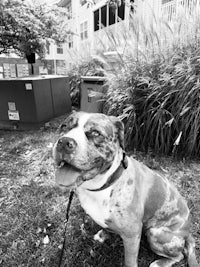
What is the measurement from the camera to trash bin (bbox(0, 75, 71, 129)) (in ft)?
13.5

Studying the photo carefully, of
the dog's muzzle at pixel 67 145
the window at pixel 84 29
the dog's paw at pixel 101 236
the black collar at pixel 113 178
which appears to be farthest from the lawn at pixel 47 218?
the window at pixel 84 29

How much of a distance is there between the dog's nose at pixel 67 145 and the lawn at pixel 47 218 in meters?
1.07

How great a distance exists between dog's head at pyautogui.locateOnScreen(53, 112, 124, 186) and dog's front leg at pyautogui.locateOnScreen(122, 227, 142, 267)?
0.50m

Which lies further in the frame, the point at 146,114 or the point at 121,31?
the point at 121,31

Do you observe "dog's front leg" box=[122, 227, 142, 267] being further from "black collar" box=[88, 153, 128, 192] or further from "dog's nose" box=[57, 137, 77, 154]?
"dog's nose" box=[57, 137, 77, 154]

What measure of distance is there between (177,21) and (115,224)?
9.80ft

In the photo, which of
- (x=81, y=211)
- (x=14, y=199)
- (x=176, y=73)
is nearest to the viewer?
(x=81, y=211)

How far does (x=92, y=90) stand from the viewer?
4496mm

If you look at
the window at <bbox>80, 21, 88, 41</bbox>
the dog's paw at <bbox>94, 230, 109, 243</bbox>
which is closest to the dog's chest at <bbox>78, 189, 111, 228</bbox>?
the dog's paw at <bbox>94, 230, 109, 243</bbox>

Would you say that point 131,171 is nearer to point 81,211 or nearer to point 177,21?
point 81,211

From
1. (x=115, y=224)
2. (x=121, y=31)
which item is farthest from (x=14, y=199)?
(x=121, y=31)

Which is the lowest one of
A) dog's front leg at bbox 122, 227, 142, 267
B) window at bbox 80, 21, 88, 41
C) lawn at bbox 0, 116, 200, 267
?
lawn at bbox 0, 116, 200, 267

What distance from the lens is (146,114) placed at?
10.3 feet

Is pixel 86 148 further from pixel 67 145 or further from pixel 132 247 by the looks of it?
pixel 132 247
